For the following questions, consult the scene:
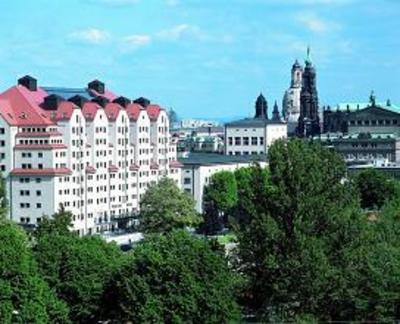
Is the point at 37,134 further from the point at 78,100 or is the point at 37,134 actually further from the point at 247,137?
the point at 247,137

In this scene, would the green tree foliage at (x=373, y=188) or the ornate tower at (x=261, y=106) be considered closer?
the green tree foliage at (x=373, y=188)

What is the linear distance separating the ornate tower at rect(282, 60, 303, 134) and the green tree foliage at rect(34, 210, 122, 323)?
118853 mm

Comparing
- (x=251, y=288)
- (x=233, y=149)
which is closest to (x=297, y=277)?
(x=251, y=288)

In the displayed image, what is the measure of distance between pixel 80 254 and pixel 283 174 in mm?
5269

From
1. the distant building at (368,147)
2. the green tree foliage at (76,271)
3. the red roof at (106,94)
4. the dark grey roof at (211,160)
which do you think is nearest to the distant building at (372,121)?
the distant building at (368,147)

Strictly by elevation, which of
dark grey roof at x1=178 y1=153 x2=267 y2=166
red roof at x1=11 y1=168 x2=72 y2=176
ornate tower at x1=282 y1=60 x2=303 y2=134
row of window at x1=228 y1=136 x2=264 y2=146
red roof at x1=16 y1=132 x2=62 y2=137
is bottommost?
red roof at x1=11 y1=168 x2=72 y2=176

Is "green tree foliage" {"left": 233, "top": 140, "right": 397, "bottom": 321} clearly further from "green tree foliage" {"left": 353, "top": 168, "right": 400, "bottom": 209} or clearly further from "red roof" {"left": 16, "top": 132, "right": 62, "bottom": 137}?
"green tree foliage" {"left": 353, "top": 168, "right": 400, "bottom": 209}

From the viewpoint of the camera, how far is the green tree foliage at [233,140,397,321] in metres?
20.9

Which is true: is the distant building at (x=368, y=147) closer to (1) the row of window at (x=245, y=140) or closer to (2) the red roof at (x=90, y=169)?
(1) the row of window at (x=245, y=140)

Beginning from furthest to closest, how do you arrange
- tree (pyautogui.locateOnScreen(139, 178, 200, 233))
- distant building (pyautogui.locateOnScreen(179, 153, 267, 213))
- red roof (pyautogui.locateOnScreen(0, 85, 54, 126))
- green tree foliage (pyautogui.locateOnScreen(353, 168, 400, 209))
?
1. distant building (pyautogui.locateOnScreen(179, 153, 267, 213))
2. green tree foliage (pyautogui.locateOnScreen(353, 168, 400, 209))
3. red roof (pyautogui.locateOnScreen(0, 85, 54, 126))
4. tree (pyautogui.locateOnScreen(139, 178, 200, 233))

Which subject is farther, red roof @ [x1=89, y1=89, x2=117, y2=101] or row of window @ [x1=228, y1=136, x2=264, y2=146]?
row of window @ [x1=228, y1=136, x2=264, y2=146]

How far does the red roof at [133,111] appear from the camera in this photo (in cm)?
6138

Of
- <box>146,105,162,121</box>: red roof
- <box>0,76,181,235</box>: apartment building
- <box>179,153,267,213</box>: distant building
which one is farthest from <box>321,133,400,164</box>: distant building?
<box>0,76,181,235</box>: apartment building

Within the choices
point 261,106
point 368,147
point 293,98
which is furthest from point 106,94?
point 293,98
